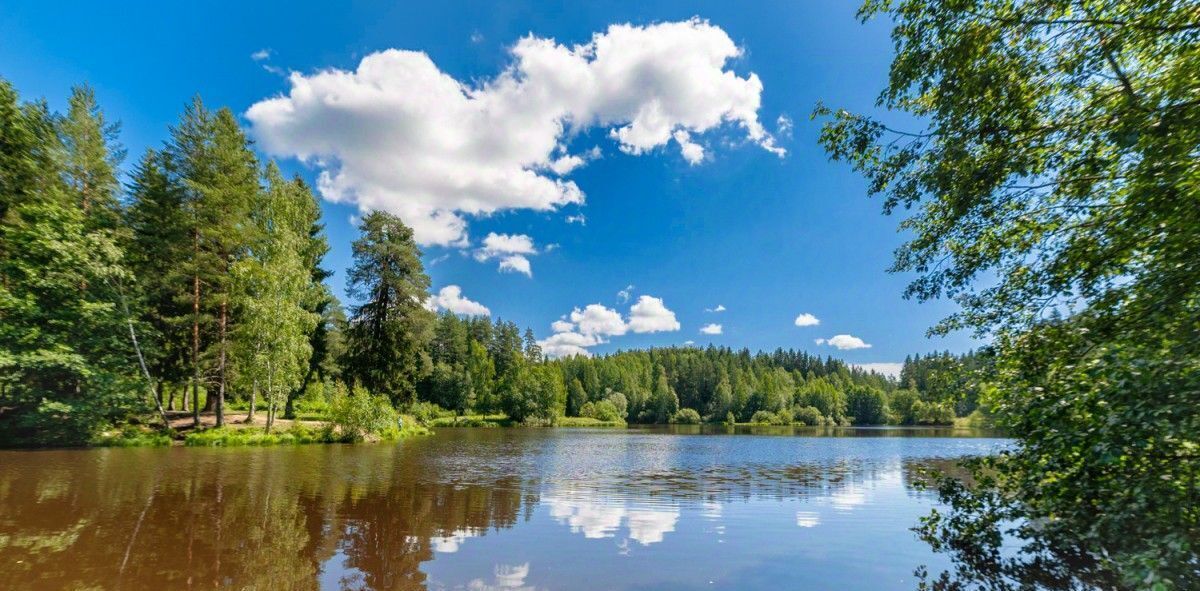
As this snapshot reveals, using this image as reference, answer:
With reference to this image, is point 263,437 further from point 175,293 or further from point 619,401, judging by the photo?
point 619,401

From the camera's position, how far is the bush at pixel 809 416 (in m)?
102

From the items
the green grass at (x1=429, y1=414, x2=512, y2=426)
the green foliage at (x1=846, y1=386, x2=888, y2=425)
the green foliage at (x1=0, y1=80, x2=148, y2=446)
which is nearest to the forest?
the green foliage at (x1=0, y1=80, x2=148, y2=446)

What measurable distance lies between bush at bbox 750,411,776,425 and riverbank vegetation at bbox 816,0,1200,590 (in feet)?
314

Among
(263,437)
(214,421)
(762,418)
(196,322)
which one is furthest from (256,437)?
(762,418)

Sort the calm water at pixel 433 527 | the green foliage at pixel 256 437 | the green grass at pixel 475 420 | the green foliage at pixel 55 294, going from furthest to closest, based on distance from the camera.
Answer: the green grass at pixel 475 420 < the green foliage at pixel 256 437 < the green foliage at pixel 55 294 < the calm water at pixel 433 527

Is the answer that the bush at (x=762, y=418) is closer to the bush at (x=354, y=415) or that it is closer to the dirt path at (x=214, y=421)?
the bush at (x=354, y=415)

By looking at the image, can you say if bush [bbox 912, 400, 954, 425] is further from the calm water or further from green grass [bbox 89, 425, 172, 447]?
green grass [bbox 89, 425, 172, 447]

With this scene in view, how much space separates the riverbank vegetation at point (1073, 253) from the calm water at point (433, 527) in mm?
2809

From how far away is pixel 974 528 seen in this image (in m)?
9.59

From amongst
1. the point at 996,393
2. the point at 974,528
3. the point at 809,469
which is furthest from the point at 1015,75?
the point at 809,469

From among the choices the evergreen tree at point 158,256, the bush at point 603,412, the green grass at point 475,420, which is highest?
the evergreen tree at point 158,256

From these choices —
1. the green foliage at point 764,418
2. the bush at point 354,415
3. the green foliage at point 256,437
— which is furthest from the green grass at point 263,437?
the green foliage at point 764,418

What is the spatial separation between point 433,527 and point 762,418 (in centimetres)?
9873

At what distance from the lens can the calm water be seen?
8.10 metres
